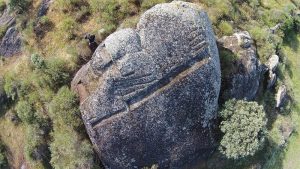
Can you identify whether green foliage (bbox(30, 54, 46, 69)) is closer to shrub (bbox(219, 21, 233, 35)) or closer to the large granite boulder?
the large granite boulder

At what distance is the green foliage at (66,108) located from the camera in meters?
27.1

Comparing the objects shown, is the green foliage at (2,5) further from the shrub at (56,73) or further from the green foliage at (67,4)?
the shrub at (56,73)

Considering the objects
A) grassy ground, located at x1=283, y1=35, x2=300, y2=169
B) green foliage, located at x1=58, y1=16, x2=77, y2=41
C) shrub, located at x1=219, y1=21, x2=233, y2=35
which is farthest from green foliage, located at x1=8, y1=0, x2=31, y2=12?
grassy ground, located at x1=283, y1=35, x2=300, y2=169

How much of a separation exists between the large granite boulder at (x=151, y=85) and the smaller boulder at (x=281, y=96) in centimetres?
737

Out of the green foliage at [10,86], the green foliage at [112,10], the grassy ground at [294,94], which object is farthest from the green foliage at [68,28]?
the grassy ground at [294,94]

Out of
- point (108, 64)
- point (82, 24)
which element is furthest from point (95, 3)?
point (108, 64)

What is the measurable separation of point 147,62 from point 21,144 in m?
12.5

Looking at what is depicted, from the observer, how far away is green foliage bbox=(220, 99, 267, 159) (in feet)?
89.1

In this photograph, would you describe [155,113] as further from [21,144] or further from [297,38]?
[297,38]

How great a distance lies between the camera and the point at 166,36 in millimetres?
24938

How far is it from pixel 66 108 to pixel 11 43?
7.98m

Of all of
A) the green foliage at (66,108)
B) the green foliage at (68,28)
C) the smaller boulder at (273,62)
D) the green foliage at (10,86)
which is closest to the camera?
the green foliage at (66,108)

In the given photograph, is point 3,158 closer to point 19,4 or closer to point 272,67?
point 19,4

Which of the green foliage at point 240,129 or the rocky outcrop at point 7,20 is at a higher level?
the rocky outcrop at point 7,20
